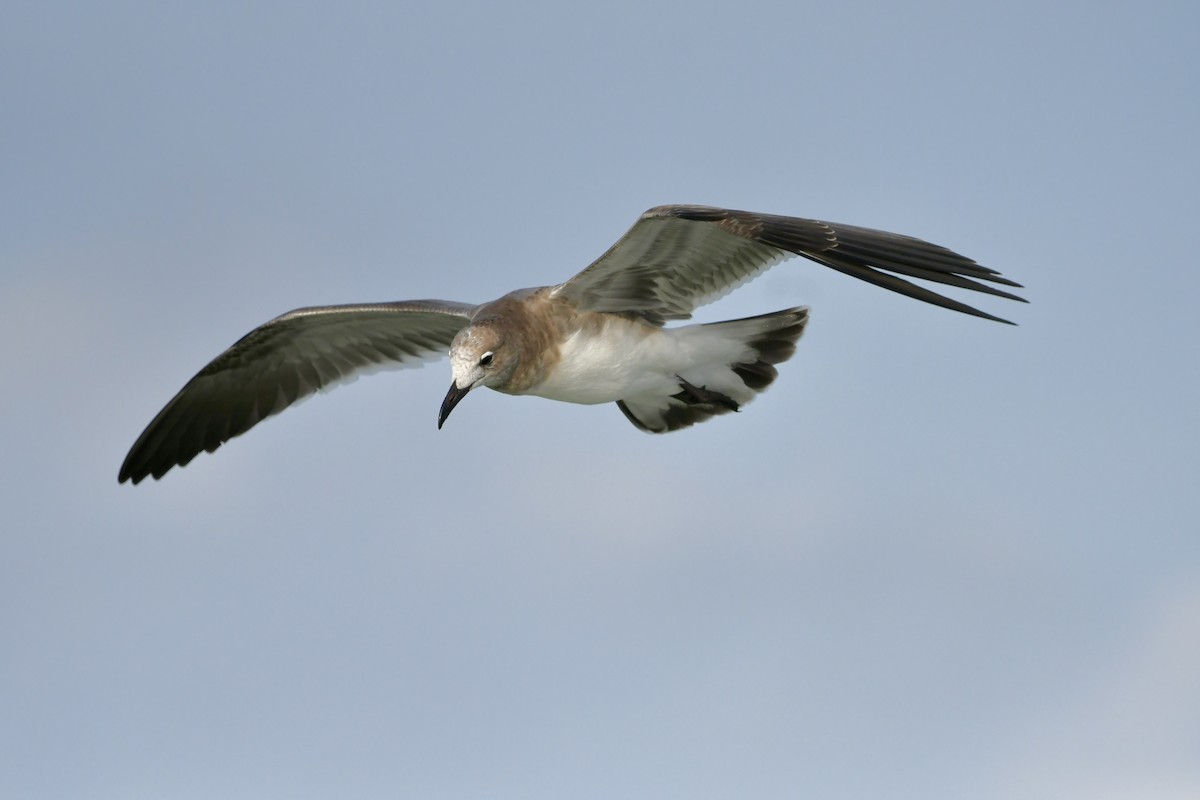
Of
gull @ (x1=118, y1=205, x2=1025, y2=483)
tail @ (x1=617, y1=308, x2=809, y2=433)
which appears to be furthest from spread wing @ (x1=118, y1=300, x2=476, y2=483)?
tail @ (x1=617, y1=308, x2=809, y2=433)

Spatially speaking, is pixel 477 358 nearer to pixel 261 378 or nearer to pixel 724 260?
pixel 724 260

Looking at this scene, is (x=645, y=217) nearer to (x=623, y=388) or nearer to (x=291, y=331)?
(x=623, y=388)

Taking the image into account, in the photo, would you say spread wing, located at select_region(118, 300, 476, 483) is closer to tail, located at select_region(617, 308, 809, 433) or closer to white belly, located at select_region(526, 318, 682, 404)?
white belly, located at select_region(526, 318, 682, 404)

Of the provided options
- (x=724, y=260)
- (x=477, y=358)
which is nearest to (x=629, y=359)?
(x=724, y=260)

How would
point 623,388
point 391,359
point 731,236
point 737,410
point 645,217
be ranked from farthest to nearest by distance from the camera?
point 391,359 < point 737,410 < point 623,388 < point 731,236 < point 645,217

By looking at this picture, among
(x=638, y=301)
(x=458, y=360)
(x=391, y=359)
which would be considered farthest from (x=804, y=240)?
(x=391, y=359)

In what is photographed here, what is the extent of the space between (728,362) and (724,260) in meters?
1.10

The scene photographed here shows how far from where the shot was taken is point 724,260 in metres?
9.49

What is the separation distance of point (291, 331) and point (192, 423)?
4.35 feet

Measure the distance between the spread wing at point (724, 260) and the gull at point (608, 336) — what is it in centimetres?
1

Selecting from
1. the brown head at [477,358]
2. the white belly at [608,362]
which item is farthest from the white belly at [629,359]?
the brown head at [477,358]

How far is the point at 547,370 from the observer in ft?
30.8

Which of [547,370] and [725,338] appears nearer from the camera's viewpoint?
[547,370]

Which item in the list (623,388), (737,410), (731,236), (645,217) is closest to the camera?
(645,217)
